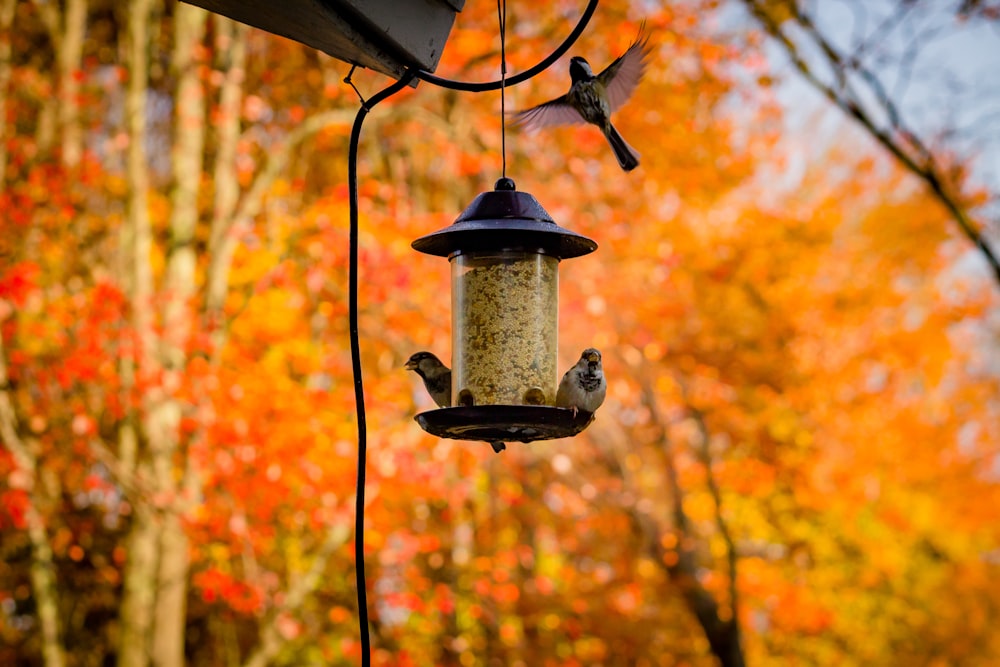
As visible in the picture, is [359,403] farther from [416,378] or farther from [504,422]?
[416,378]

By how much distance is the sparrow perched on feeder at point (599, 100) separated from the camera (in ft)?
10.6

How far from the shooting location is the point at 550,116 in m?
3.47

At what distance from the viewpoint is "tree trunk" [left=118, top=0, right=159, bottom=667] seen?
8336mm

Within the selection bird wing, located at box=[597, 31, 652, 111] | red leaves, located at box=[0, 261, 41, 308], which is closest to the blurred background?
red leaves, located at box=[0, 261, 41, 308]

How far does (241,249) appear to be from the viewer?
11.1 meters

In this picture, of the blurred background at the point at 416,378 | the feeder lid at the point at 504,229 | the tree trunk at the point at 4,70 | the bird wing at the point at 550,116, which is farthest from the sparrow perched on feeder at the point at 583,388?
the tree trunk at the point at 4,70

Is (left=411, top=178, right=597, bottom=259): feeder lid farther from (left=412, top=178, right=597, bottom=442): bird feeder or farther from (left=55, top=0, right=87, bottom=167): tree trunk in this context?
(left=55, top=0, right=87, bottom=167): tree trunk

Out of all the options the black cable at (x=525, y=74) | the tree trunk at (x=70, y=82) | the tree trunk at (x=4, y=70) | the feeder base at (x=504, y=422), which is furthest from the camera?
the tree trunk at (x=70, y=82)

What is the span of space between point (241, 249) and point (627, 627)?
526 cm

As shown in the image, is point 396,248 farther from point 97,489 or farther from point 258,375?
point 97,489

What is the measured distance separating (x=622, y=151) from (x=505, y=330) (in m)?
0.66

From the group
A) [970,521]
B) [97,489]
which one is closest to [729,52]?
[97,489]

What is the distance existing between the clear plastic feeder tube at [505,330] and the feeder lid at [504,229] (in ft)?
0.20

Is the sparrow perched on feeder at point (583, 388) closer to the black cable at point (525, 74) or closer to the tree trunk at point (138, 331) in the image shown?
the black cable at point (525, 74)
